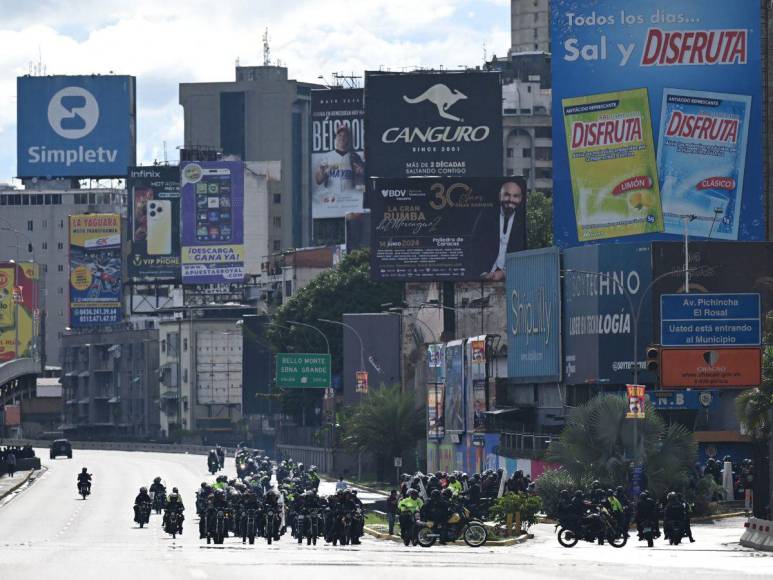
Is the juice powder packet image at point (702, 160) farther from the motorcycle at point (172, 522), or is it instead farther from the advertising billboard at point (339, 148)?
the advertising billboard at point (339, 148)

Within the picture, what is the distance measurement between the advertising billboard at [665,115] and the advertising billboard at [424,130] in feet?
69.1

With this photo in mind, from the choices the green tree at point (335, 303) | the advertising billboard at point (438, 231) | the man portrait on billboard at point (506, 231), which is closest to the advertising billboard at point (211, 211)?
the green tree at point (335, 303)

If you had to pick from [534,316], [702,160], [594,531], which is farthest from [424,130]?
Result: [594,531]

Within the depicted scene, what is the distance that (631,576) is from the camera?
102 ft

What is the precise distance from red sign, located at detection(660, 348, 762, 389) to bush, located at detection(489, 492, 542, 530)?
5.83 meters

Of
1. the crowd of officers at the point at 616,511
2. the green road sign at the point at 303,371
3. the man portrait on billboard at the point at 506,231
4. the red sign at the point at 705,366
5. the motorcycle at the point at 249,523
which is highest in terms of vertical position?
the man portrait on billboard at the point at 506,231

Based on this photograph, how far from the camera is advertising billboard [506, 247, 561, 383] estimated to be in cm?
8175

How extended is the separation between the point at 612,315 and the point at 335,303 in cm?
6244

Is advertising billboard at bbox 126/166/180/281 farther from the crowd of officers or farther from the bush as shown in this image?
the crowd of officers

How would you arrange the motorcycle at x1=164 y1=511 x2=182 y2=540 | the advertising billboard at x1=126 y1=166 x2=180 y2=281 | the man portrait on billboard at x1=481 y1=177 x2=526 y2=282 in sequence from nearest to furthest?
the motorcycle at x1=164 y1=511 x2=182 y2=540, the man portrait on billboard at x1=481 y1=177 x2=526 y2=282, the advertising billboard at x1=126 y1=166 x2=180 y2=281

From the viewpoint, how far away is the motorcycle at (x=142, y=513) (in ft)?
204

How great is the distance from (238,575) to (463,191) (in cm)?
6775

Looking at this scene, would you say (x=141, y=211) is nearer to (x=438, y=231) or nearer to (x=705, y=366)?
(x=438, y=231)

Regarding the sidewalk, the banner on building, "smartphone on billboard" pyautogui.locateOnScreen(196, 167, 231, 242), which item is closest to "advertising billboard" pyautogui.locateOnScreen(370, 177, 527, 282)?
the sidewalk
